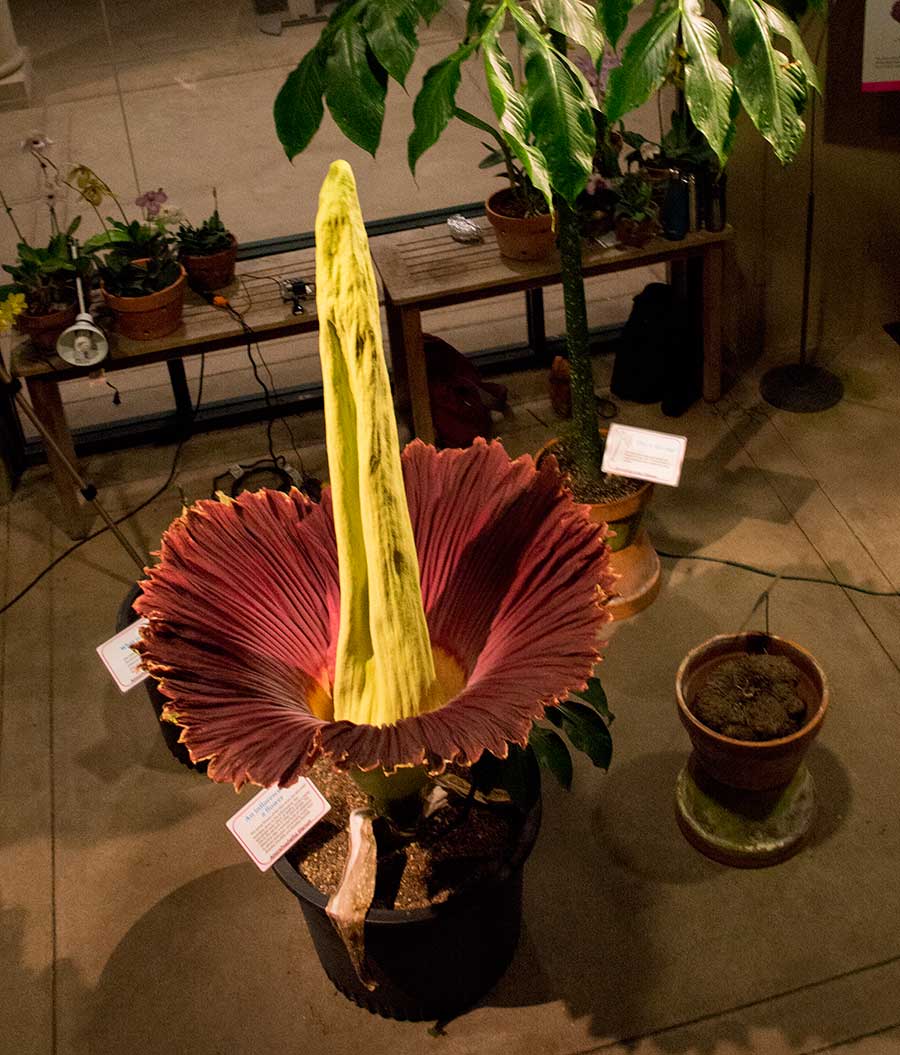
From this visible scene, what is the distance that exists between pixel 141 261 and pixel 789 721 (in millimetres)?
2058

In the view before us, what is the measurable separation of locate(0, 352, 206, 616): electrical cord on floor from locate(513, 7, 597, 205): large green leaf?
5.85 feet

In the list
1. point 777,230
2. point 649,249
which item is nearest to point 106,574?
point 649,249

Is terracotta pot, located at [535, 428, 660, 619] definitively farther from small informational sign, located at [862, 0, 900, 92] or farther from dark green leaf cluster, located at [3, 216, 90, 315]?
dark green leaf cluster, located at [3, 216, 90, 315]

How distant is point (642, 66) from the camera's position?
1.64 meters

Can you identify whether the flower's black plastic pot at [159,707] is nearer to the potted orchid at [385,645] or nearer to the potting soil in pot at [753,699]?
the potted orchid at [385,645]

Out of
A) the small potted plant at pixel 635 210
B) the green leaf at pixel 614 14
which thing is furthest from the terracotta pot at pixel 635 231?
the green leaf at pixel 614 14

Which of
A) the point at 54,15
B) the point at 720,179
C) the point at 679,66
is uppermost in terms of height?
the point at 54,15

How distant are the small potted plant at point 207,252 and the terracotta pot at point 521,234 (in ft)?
2.42

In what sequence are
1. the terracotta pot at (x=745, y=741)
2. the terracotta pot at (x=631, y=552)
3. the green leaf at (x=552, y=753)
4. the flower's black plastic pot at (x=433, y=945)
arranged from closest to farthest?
the flower's black plastic pot at (x=433, y=945)
the green leaf at (x=552, y=753)
the terracotta pot at (x=745, y=741)
the terracotta pot at (x=631, y=552)

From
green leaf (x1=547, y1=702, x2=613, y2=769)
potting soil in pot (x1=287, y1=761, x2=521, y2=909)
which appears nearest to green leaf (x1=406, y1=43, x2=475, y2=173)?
green leaf (x1=547, y1=702, x2=613, y2=769)

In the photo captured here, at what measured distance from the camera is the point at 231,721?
3.97 ft

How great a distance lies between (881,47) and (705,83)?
5.82 feet

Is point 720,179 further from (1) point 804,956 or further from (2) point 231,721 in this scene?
(2) point 231,721

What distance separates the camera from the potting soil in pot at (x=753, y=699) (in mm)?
2098
